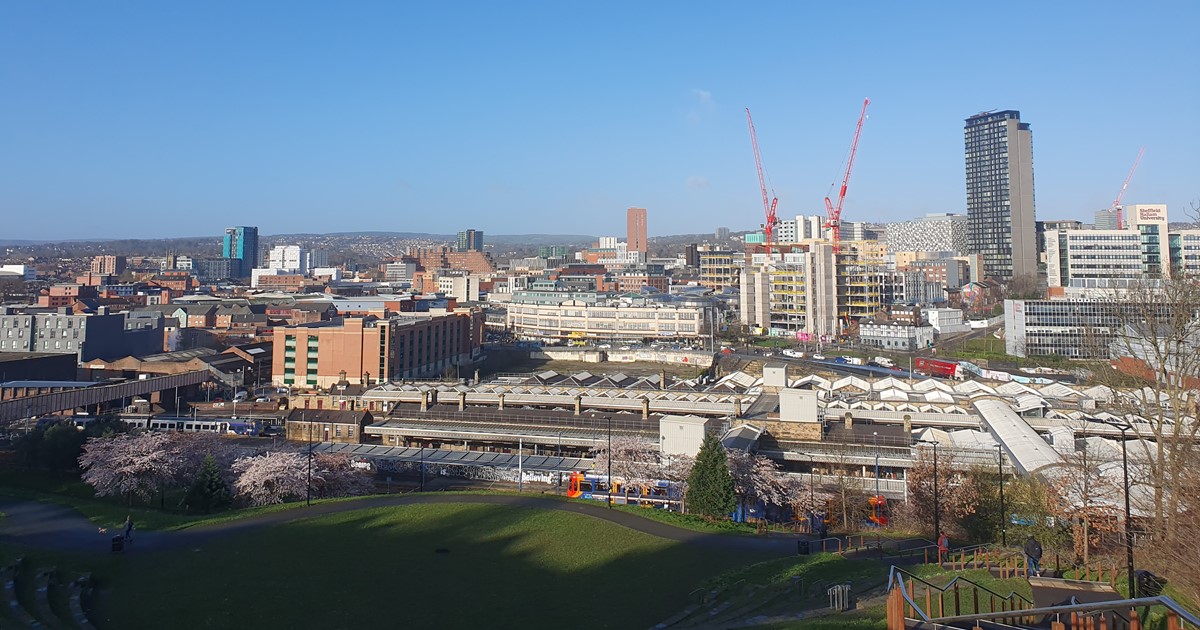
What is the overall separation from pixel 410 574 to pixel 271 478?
6.64m

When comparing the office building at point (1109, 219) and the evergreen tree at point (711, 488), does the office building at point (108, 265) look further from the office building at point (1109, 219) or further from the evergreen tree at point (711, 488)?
the office building at point (1109, 219)

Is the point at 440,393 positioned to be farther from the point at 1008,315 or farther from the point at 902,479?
the point at 1008,315

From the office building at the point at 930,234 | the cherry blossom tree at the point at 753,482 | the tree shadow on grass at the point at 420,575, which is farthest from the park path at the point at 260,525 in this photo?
the office building at the point at 930,234

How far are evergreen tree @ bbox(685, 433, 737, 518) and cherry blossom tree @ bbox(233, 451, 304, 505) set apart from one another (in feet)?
25.0

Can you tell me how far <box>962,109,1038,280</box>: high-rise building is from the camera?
80125 millimetres

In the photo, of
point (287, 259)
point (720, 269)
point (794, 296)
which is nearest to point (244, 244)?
point (287, 259)

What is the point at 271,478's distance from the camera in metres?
14.6

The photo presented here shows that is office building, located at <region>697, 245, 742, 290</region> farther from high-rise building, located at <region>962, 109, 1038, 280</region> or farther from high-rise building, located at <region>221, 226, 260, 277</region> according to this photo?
high-rise building, located at <region>221, 226, 260, 277</region>


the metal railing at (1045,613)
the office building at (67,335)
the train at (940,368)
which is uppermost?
the office building at (67,335)

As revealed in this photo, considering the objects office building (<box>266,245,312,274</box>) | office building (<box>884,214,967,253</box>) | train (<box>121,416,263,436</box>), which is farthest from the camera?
office building (<box>266,245,312,274</box>)

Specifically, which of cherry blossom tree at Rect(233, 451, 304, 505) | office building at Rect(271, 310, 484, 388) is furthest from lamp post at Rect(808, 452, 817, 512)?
office building at Rect(271, 310, 484, 388)

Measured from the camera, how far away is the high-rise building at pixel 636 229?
151 metres

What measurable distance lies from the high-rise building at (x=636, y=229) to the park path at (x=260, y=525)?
139 meters

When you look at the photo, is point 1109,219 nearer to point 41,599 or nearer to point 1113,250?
point 1113,250
